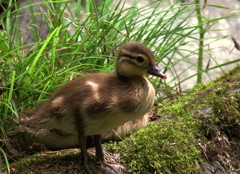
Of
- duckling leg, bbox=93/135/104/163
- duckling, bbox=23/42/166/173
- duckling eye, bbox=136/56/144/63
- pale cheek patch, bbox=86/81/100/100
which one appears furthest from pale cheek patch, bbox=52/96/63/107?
duckling eye, bbox=136/56/144/63

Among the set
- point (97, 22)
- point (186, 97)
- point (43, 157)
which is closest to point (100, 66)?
point (97, 22)

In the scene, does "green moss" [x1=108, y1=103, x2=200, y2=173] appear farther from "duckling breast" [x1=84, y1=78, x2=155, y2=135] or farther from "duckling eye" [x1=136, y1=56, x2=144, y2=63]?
"duckling eye" [x1=136, y1=56, x2=144, y2=63]

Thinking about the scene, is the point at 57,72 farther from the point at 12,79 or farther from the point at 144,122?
the point at 144,122

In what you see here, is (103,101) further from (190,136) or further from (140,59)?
(190,136)

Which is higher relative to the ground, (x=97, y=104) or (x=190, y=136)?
(x=97, y=104)

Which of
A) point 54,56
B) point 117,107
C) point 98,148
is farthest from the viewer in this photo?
point 54,56

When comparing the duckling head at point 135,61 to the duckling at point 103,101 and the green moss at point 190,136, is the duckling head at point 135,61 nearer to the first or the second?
the duckling at point 103,101

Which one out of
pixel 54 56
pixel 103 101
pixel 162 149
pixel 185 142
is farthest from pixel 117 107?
pixel 54 56

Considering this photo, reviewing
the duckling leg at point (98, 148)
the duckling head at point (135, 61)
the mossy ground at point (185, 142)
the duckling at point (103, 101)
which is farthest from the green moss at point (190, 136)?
the duckling head at point (135, 61)
